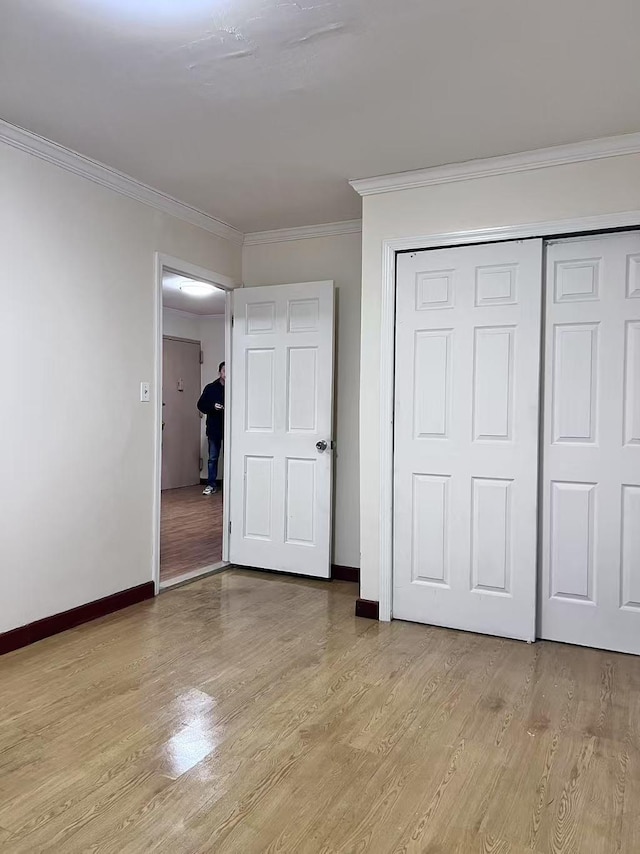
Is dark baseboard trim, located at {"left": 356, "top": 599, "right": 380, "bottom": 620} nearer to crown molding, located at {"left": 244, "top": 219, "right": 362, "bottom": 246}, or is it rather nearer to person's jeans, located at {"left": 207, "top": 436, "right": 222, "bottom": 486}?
crown molding, located at {"left": 244, "top": 219, "right": 362, "bottom": 246}

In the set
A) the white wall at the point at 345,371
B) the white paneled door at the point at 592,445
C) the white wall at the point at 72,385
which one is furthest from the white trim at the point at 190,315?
the white paneled door at the point at 592,445

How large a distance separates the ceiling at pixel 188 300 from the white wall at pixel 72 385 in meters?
2.86

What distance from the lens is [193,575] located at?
4.22m

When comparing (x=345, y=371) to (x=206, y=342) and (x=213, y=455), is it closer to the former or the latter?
(x=213, y=455)

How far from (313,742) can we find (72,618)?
5.35ft

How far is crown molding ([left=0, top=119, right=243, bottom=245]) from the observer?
9.43 feet

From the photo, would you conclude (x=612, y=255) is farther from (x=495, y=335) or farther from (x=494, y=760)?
(x=494, y=760)

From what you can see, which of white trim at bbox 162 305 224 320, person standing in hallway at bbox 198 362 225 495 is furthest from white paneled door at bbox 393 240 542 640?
white trim at bbox 162 305 224 320

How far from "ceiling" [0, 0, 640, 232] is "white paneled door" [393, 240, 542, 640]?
0.61 metres

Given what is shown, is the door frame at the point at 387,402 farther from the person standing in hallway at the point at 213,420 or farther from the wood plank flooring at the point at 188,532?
the person standing in hallway at the point at 213,420

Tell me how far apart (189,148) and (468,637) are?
2751 mm

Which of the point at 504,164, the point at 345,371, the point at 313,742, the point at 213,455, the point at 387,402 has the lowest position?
the point at 313,742

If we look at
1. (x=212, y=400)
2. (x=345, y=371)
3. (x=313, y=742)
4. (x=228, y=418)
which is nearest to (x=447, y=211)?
(x=345, y=371)

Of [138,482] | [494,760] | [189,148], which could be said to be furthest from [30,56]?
[494,760]
